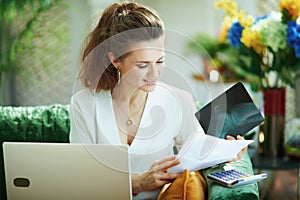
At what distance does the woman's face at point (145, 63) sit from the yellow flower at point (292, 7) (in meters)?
0.91

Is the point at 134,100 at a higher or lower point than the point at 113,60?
lower

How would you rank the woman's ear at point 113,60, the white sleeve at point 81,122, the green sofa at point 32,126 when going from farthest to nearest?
the green sofa at point 32,126 → the white sleeve at point 81,122 → the woman's ear at point 113,60

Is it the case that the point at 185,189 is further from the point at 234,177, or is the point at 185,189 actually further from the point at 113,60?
the point at 113,60

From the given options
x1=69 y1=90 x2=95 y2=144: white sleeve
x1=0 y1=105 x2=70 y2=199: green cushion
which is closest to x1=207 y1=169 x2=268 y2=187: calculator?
x1=69 y1=90 x2=95 y2=144: white sleeve

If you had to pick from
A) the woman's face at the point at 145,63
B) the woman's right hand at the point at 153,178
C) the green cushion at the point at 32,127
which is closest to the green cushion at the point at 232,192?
the woman's right hand at the point at 153,178

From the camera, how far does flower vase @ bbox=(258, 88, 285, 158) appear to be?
2.37 metres

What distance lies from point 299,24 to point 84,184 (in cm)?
116

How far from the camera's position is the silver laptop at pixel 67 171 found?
149 cm

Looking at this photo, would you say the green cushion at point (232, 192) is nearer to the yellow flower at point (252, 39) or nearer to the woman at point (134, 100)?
the woman at point (134, 100)

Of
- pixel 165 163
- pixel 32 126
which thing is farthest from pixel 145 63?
pixel 32 126

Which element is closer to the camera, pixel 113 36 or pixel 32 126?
pixel 113 36

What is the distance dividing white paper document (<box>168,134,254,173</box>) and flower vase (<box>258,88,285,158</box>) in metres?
0.77

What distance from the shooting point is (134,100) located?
5.54ft

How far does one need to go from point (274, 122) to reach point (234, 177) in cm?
85
